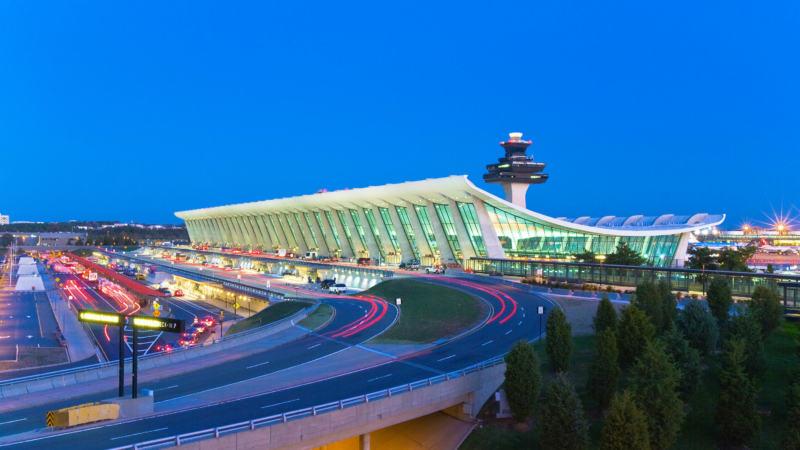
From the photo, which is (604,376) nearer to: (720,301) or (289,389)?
(289,389)

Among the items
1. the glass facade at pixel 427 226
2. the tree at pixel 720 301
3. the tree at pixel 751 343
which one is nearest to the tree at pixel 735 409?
the tree at pixel 751 343

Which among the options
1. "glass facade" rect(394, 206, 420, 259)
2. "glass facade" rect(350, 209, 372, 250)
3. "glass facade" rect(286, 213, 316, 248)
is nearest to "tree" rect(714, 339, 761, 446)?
"glass facade" rect(394, 206, 420, 259)

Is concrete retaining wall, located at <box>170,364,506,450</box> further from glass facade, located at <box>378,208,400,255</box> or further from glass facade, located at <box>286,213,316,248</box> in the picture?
glass facade, located at <box>286,213,316,248</box>

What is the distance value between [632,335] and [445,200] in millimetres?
43366

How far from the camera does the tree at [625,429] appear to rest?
18531 mm

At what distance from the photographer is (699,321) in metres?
28.3

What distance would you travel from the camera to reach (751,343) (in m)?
24.8

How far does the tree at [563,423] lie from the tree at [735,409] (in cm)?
496

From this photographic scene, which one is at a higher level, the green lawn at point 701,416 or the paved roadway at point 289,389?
the paved roadway at point 289,389

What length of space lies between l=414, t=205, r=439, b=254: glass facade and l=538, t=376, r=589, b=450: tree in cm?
5494

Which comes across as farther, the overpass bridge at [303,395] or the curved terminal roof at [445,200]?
the curved terminal roof at [445,200]

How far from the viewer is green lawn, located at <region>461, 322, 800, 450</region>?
21.6 meters

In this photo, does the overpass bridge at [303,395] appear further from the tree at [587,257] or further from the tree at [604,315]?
the tree at [587,257]

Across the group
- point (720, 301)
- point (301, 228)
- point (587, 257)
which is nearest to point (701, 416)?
point (720, 301)
